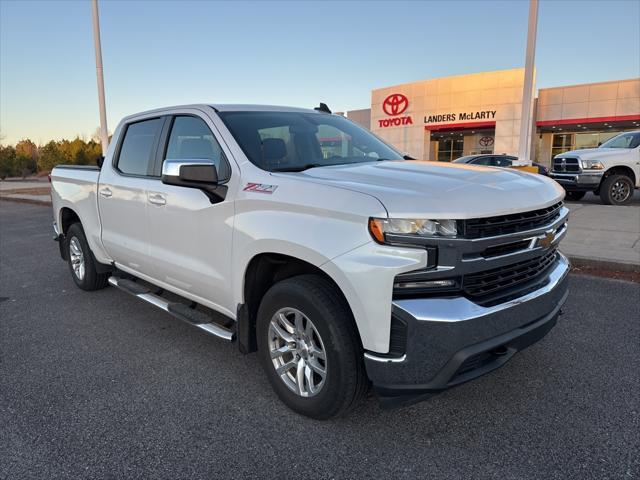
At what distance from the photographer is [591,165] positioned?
1262 centimetres

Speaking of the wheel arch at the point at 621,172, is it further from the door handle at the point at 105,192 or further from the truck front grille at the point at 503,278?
the door handle at the point at 105,192

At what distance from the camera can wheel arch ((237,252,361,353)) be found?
3.02 m

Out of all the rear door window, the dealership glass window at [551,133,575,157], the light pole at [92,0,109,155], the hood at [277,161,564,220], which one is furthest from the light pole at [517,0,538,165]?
the dealership glass window at [551,133,575,157]

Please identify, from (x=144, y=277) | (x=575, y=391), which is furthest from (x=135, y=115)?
(x=575, y=391)

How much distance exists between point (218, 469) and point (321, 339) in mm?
846

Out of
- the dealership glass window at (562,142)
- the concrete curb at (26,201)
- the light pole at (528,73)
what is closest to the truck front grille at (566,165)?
the light pole at (528,73)

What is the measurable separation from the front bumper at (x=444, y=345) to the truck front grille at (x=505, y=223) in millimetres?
348

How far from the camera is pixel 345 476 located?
2445 millimetres

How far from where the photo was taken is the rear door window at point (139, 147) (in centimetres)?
425

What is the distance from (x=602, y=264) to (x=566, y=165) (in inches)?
310

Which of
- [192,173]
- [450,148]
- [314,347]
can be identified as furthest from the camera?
[450,148]

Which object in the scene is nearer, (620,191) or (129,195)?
(129,195)

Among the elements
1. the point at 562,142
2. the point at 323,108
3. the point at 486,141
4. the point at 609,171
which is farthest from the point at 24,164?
the point at 323,108

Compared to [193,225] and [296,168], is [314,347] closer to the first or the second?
[296,168]
